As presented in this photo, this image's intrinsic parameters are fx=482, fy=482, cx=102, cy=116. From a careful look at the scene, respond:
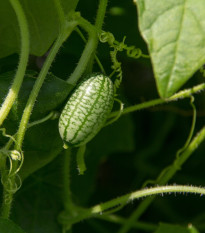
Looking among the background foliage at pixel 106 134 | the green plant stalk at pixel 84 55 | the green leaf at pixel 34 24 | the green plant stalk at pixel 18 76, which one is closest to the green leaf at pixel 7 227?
the background foliage at pixel 106 134

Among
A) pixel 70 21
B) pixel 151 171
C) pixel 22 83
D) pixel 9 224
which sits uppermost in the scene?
pixel 70 21

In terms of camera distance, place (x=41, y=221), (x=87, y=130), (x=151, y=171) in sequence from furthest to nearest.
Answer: (x=151, y=171)
(x=41, y=221)
(x=87, y=130)

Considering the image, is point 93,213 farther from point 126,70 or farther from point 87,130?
point 126,70

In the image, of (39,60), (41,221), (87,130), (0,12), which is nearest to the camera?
(87,130)

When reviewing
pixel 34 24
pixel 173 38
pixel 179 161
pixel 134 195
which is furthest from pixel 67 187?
pixel 173 38

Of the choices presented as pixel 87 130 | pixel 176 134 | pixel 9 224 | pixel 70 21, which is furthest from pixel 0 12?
pixel 176 134

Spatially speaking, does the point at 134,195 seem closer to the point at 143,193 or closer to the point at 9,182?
the point at 143,193

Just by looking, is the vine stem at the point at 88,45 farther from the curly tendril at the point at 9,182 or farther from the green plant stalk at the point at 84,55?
the curly tendril at the point at 9,182
